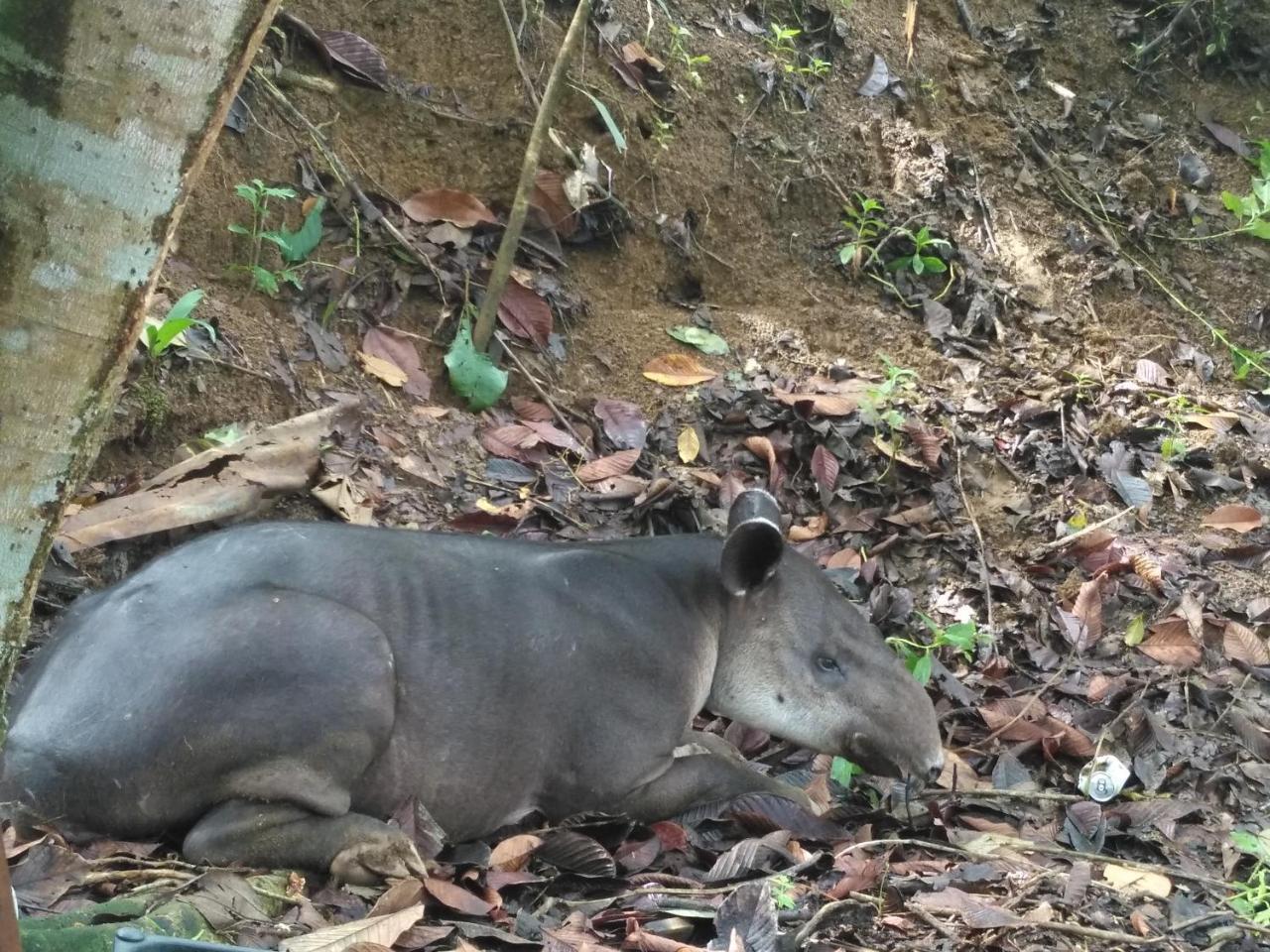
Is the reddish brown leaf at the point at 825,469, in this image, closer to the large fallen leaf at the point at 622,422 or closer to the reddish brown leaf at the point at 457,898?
the large fallen leaf at the point at 622,422

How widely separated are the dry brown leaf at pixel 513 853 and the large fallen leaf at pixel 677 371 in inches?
139

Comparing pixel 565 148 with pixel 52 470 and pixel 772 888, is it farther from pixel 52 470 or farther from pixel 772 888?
pixel 52 470

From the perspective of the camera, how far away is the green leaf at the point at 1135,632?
6.66 m

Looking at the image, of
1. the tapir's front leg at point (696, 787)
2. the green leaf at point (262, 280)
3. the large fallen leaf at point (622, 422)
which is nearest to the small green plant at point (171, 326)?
the green leaf at point (262, 280)

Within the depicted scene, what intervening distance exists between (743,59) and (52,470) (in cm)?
759

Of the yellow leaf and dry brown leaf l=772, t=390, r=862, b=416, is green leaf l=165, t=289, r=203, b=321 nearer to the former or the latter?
the yellow leaf

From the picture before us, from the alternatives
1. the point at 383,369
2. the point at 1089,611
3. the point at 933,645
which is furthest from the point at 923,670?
the point at 383,369

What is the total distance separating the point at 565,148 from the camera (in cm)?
809

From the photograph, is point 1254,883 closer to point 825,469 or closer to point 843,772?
point 843,772

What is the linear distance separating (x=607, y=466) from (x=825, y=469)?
3.85ft

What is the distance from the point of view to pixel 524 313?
7695mm

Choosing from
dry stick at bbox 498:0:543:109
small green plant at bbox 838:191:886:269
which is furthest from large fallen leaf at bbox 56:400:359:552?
small green plant at bbox 838:191:886:269

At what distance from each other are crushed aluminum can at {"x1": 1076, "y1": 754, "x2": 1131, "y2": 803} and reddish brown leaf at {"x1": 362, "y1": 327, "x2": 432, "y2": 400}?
Answer: 3.66 meters

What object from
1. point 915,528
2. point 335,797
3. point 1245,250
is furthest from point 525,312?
point 1245,250
